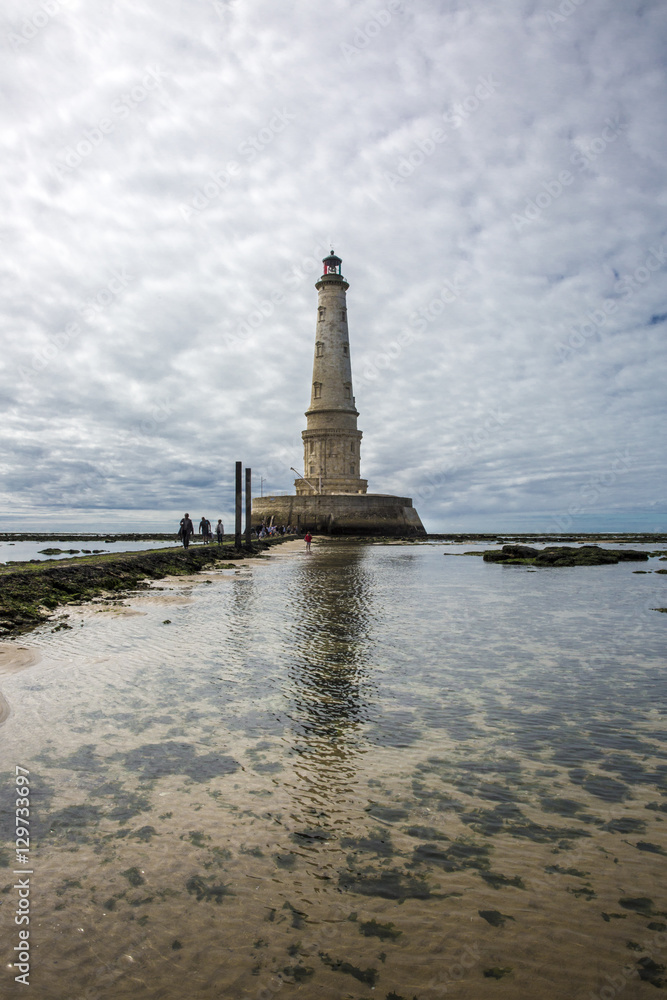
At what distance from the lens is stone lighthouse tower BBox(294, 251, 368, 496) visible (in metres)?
55.7

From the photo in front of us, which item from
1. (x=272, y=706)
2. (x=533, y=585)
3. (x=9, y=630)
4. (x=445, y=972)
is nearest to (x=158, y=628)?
(x=9, y=630)

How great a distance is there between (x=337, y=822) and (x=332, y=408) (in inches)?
2085

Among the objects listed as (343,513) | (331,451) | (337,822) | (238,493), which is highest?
(331,451)

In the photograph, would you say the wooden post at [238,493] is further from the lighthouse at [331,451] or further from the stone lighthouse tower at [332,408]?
the stone lighthouse tower at [332,408]

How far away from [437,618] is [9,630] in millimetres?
7241

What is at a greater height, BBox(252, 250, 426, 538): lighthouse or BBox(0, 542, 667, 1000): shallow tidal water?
BBox(252, 250, 426, 538): lighthouse

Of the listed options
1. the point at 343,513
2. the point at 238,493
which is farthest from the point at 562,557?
the point at 343,513

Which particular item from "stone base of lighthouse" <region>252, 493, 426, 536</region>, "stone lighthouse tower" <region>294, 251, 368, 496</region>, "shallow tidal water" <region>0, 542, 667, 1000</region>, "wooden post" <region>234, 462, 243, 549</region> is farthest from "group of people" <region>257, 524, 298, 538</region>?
"shallow tidal water" <region>0, 542, 667, 1000</region>

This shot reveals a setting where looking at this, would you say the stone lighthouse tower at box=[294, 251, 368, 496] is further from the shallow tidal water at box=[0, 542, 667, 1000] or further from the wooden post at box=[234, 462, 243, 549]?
the shallow tidal water at box=[0, 542, 667, 1000]

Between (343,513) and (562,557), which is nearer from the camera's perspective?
(562,557)

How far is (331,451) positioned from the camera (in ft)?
183

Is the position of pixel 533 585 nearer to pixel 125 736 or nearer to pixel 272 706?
pixel 272 706

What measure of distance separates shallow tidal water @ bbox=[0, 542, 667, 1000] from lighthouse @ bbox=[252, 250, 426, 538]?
150 feet

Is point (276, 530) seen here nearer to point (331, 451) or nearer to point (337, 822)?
point (331, 451)
